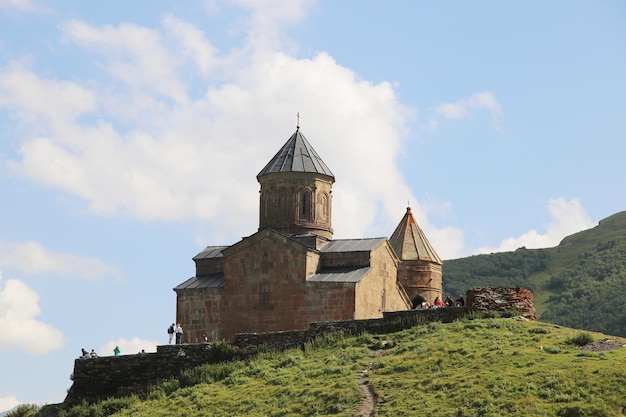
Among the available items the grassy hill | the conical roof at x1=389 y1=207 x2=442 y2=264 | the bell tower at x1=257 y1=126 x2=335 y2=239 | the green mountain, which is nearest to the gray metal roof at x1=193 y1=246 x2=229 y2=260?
the bell tower at x1=257 y1=126 x2=335 y2=239

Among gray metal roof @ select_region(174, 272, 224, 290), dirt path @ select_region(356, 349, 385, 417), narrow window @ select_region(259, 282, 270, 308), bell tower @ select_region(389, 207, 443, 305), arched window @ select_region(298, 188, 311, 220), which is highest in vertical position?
arched window @ select_region(298, 188, 311, 220)

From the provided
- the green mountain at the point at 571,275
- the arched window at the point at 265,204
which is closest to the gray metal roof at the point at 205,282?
the arched window at the point at 265,204

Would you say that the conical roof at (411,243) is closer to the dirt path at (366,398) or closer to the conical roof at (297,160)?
the conical roof at (297,160)

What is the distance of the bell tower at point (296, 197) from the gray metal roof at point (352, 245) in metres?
0.93

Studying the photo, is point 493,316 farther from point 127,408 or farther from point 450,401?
point 127,408

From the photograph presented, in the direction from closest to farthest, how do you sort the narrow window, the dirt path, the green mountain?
the dirt path → the narrow window → the green mountain

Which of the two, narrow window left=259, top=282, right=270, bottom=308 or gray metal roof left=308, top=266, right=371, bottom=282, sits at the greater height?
gray metal roof left=308, top=266, right=371, bottom=282

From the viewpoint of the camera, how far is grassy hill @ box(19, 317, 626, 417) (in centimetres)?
1587

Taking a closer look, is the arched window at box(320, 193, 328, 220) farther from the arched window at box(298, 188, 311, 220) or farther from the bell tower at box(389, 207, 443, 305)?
the bell tower at box(389, 207, 443, 305)

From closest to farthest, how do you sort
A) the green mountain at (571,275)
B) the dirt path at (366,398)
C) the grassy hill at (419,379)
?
1. the grassy hill at (419,379)
2. the dirt path at (366,398)
3. the green mountain at (571,275)

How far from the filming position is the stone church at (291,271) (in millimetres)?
26328

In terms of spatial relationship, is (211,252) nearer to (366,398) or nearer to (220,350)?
(220,350)

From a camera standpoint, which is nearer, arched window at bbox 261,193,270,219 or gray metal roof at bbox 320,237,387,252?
gray metal roof at bbox 320,237,387,252

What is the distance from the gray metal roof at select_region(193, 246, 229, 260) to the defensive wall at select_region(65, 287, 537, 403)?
20.7ft
